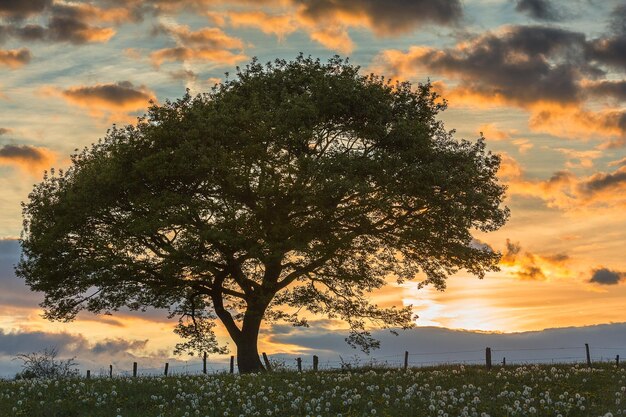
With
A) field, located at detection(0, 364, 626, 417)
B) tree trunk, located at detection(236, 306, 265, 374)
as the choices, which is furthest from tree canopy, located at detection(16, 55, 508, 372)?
field, located at detection(0, 364, 626, 417)

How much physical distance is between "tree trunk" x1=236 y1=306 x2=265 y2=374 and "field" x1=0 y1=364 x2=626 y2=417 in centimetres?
1267

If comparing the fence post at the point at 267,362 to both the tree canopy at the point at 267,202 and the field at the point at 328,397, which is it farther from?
the field at the point at 328,397

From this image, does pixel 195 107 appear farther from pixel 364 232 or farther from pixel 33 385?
pixel 33 385

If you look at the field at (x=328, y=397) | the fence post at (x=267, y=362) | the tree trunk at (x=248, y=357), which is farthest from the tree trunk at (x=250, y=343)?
the field at (x=328, y=397)

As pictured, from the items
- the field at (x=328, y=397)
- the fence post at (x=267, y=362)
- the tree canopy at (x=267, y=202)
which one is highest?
the tree canopy at (x=267, y=202)

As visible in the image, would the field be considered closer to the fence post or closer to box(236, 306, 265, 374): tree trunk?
box(236, 306, 265, 374): tree trunk

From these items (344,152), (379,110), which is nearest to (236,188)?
(344,152)

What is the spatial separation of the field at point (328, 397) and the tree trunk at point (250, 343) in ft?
41.6

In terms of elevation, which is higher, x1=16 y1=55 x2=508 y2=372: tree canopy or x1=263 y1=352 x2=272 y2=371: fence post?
x1=16 y1=55 x2=508 y2=372: tree canopy

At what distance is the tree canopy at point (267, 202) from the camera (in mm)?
41000

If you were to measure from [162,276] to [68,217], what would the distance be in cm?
657

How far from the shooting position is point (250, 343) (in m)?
45.7

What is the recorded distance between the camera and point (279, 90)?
4444 centimetres

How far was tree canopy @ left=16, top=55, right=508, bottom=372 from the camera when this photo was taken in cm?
4100
